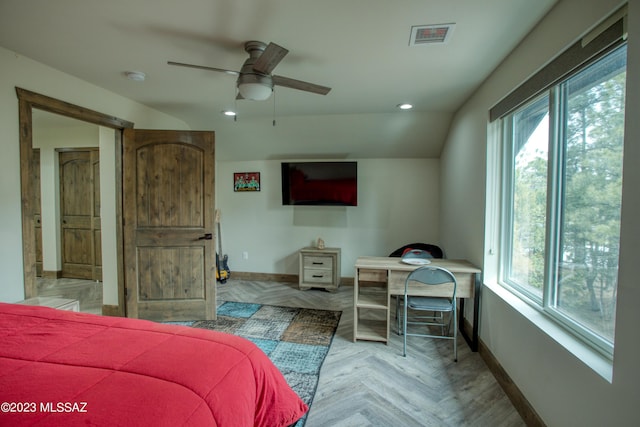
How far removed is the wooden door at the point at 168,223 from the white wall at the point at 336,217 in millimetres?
1769

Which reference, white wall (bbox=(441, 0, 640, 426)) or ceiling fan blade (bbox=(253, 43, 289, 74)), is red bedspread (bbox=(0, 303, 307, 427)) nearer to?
white wall (bbox=(441, 0, 640, 426))

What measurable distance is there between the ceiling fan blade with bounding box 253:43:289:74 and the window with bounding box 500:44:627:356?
5.15 ft

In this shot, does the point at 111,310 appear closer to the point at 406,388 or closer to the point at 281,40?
the point at 406,388

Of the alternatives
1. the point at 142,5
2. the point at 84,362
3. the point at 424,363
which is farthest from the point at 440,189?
the point at 84,362

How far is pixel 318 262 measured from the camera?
452 cm

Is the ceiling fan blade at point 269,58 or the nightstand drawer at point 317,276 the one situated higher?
the ceiling fan blade at point 269,58

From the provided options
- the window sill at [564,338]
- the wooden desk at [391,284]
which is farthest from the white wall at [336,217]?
the window sill at [564,338]

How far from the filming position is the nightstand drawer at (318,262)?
176 inches

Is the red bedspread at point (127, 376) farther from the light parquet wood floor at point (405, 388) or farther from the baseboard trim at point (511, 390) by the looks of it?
the baseboard trim at point (511, 390)

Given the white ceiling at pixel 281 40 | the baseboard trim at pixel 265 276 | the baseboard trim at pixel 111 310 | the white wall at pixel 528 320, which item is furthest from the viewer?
the baseboard trim at pixel 265 276

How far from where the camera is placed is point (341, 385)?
219 centimetres

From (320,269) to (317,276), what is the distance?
4.5 inches

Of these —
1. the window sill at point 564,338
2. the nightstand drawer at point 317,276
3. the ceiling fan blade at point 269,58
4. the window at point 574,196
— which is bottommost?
the nightstand drawer at point 317,276

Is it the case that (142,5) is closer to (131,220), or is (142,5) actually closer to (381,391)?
(131,220)
